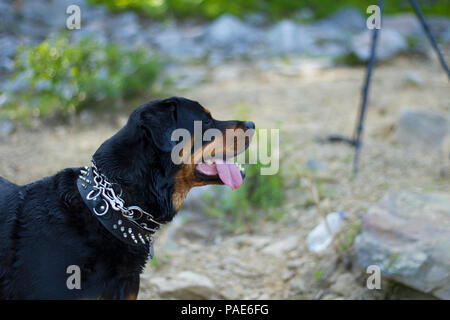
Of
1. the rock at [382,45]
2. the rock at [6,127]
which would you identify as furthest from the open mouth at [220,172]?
the rock at [382,45]

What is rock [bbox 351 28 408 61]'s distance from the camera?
887 centimetres

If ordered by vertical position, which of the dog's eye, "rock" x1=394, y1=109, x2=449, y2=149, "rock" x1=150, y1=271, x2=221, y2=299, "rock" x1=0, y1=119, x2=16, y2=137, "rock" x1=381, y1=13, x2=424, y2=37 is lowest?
"rock" x1=150, y1=271, x2=221, y2=299

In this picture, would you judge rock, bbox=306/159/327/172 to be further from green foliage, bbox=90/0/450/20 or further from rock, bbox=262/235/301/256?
green foliage, bbox=90/0/450/20

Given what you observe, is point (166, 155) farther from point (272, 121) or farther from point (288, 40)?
point (288, 40)

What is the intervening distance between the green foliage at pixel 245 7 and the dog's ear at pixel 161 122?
7997 mm

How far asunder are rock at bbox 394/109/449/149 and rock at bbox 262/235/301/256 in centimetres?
233

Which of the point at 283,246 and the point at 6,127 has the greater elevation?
the point at 6,127

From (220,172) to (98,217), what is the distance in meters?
0.76

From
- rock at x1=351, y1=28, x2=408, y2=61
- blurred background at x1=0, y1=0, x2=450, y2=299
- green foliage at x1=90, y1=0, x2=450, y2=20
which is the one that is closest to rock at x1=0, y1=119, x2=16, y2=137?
blurred background at x1=0, y1=0, x2=450, y2=299

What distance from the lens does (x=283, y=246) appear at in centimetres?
395

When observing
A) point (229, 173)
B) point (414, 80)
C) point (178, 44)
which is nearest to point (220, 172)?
point (229, 173)

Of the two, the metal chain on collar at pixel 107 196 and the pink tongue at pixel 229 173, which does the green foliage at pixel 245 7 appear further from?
the metal chain on collar at pixel 107 196

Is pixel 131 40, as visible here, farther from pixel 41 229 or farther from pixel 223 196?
pixel 41 229

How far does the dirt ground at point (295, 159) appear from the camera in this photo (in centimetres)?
358
